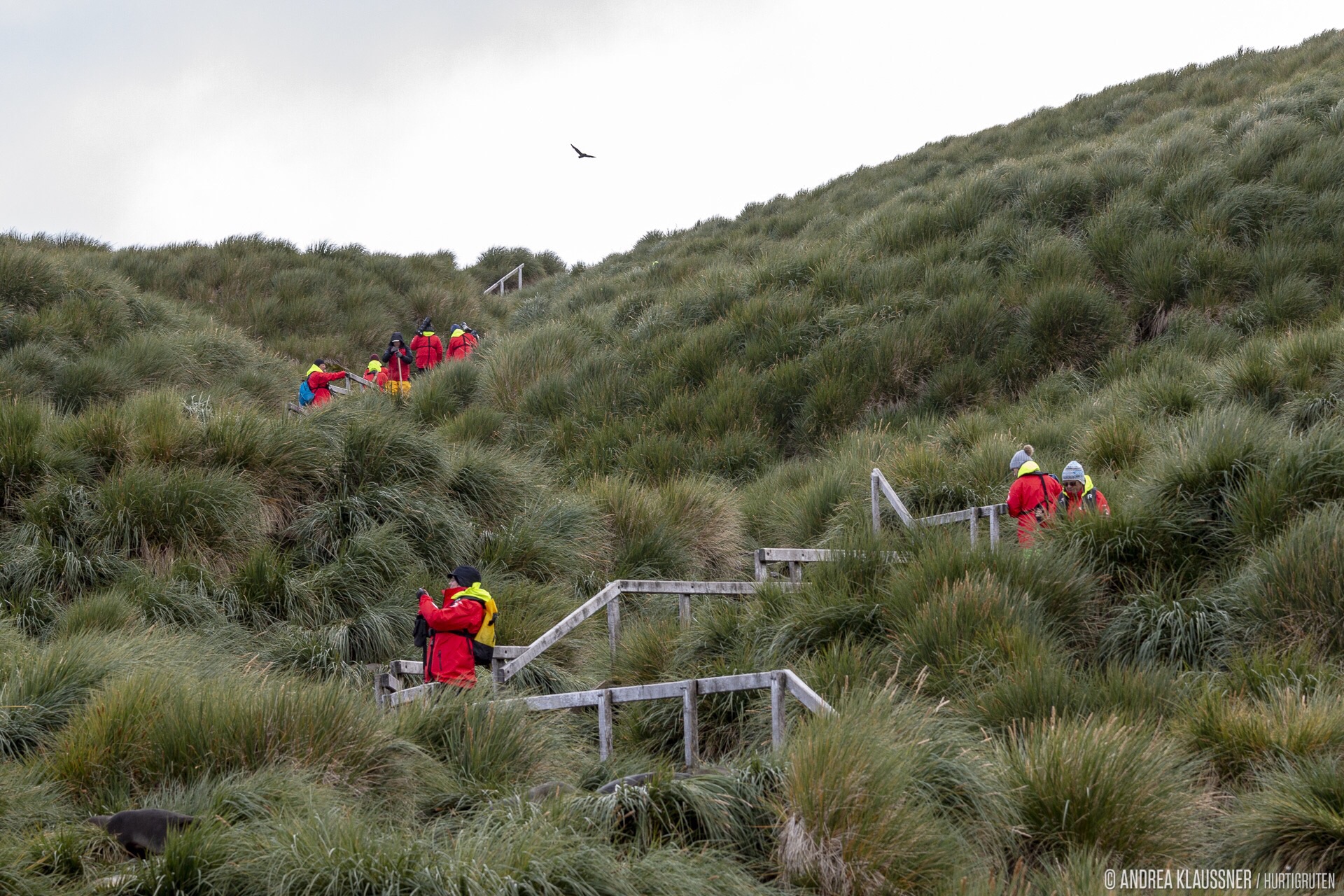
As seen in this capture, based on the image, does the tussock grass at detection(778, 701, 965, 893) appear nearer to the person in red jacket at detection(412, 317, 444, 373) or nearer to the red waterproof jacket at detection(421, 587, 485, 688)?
the red waterproof jacket at detection(421, 587, 485, 688)

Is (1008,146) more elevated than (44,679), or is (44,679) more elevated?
(1008,146)

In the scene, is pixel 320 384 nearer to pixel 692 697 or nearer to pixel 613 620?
pixel 613 620

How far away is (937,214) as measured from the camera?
794 inches

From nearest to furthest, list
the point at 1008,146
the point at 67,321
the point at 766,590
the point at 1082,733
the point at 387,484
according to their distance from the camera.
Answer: the point at 1082,733 → the point at 766,590 → the point at 387,484 → the point at 67,321 → the point at 1008,146

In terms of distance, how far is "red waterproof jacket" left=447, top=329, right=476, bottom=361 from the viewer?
71.1ft

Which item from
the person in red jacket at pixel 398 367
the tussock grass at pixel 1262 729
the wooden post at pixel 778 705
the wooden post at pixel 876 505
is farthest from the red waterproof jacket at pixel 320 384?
the tussock grass at pixel 1262 729

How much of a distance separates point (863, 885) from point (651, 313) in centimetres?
1598

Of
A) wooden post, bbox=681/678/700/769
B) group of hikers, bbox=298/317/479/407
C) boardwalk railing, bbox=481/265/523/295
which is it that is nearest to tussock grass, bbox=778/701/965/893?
wooden post, bbox=681/678/700/769

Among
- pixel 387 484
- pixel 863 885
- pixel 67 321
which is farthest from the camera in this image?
pixel 67 321

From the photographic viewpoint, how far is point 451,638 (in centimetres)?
843

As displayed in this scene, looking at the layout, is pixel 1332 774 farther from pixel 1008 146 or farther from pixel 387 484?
pixel 1008 146

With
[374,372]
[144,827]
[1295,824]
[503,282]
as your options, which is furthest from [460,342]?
[1295,824]

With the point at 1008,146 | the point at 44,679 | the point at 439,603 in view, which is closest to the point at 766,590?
the point at 439,603

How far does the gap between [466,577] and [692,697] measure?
9.69 feet
